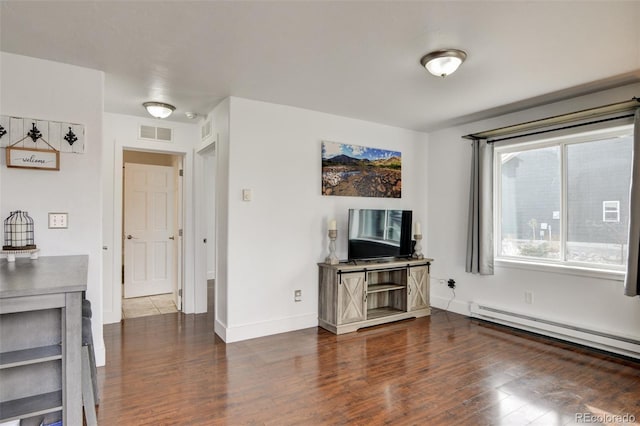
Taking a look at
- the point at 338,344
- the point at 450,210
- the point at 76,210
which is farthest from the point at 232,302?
the point at 450,210

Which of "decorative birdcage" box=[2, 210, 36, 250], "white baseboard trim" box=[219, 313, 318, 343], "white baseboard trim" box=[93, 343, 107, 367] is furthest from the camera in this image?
"white baseboard trim" box=[219, 313, 318, 343]

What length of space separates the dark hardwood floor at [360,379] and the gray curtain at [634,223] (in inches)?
Result: 28.4

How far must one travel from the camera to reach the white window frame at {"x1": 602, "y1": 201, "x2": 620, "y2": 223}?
3.46m

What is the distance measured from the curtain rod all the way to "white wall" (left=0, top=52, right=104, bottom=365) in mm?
4100

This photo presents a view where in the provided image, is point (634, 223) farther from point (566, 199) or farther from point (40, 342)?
point (40, 342)

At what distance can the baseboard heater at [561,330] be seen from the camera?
10.9 feet

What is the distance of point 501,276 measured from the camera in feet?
14.4

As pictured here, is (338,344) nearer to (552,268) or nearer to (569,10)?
(552,268)

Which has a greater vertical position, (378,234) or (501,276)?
(378,234)

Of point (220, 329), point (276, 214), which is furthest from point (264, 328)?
point (276, 214)

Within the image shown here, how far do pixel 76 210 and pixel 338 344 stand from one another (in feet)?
8.74

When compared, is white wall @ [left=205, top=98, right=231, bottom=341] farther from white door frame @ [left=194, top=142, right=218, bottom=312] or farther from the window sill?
the window sill

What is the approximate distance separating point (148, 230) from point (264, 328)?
288cm

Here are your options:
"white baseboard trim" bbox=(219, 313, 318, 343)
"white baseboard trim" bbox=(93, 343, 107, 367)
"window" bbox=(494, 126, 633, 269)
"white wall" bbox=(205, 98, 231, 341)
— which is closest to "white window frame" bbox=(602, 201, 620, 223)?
"window" bbox=(494, 126, 633, 269)
